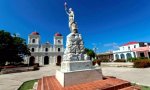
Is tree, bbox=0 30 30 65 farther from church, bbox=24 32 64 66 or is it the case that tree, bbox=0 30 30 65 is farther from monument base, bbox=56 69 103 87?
monument base, bbox=56 69 103 87

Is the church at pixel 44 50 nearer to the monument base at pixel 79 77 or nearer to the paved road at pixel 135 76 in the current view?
the paved road at pixel 135 76

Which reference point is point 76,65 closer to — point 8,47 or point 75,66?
point 75,66

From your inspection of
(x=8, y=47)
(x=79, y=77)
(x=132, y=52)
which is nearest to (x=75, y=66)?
(x=79, y=77)

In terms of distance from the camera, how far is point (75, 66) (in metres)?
6.45

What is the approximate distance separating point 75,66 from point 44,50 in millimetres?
35410

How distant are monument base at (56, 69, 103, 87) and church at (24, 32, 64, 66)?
34.8m

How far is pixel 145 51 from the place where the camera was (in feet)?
108

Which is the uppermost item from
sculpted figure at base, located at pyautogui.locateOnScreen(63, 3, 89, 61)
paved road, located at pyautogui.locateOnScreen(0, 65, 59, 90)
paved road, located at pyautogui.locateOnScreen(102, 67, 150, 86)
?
sculpted figure at base, located at pyautogui.locateOnScreen(63, 3, 89, 61)

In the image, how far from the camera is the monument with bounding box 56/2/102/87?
5845 mm

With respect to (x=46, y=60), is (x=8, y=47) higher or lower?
higher

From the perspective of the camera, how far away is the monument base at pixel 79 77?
5.68 metres

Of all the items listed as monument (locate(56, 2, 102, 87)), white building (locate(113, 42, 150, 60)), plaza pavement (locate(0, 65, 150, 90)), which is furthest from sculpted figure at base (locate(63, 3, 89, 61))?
white building (locate(113, 42, 150, 60))

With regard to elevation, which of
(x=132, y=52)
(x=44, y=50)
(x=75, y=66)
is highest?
(x=44, y=50)

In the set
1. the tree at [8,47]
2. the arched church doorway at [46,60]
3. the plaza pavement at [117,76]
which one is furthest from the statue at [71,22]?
the arched church doorway at [46,60]
